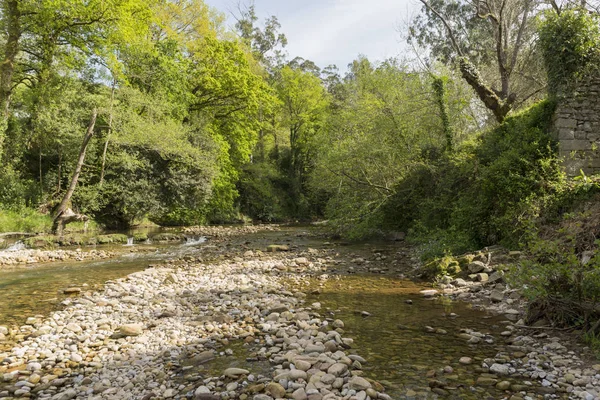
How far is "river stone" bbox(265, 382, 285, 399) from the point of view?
3.55 m

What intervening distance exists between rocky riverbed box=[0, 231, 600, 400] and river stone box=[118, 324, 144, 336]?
0.02 meters

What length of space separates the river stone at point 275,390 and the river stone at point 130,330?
2.71 m

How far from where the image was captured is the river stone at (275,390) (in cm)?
355

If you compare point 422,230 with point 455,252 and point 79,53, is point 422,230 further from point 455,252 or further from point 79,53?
point 79,53

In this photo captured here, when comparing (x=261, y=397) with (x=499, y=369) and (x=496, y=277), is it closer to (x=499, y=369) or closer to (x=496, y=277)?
(x=499, y=369)

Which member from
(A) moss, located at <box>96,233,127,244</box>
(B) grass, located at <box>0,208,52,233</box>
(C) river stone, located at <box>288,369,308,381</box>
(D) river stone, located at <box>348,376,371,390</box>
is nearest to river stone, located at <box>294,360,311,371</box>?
(C) river stone, located at <box>288,369,308,381</box>

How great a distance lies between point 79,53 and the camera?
1598 centimetres

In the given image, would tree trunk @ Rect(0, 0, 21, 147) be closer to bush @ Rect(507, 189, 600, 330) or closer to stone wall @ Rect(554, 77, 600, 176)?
bush @ Rect(507, 189, 600, 330)

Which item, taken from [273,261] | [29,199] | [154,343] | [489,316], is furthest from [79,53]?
[489,316]

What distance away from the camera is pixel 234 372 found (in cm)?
408

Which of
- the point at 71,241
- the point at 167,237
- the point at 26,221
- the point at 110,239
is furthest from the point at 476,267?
the point at 26,221

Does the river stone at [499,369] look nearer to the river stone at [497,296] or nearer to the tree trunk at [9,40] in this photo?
the river stone at [497,296]

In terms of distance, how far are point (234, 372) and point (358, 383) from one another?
4.62 feet

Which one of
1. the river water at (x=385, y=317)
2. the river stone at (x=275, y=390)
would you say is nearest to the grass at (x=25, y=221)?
the river water at (x=385, y=317)
